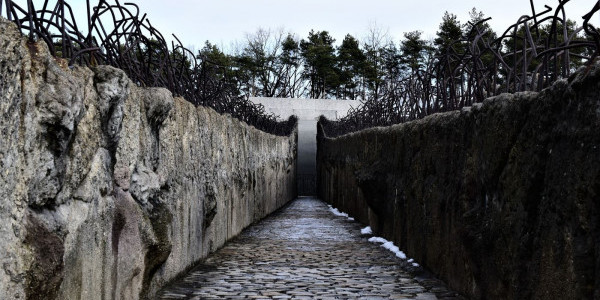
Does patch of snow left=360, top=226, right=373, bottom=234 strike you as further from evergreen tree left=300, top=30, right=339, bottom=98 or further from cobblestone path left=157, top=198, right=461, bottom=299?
evergreen tree left=300, top=30, right=339, bottom=98

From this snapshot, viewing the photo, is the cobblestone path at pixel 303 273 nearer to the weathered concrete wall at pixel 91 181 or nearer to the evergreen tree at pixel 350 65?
the weathered concrete wall at pixel 91 181

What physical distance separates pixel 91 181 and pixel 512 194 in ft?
7.17

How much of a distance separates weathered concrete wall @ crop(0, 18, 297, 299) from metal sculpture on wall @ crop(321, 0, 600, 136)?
2263mm

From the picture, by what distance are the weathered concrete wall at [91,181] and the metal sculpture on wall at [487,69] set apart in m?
2.26

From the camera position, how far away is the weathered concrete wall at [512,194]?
9.05 feet

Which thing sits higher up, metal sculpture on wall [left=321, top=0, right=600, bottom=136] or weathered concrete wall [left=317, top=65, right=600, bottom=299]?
metal sculpture on wall [left=321, top=0, right=600, bottom=136]

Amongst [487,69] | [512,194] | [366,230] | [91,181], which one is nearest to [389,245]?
[366,230]

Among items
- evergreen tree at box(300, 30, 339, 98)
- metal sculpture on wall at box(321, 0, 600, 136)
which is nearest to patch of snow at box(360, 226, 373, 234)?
metal sculpture on wall at box(321, 0, 600, 136)

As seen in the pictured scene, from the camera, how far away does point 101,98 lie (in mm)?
3420

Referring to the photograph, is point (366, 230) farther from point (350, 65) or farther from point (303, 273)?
point (350, 65)

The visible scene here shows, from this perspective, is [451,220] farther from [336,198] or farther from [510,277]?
[336,198]

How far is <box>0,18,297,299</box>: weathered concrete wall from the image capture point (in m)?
2.38

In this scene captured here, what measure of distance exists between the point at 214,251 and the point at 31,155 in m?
4.92

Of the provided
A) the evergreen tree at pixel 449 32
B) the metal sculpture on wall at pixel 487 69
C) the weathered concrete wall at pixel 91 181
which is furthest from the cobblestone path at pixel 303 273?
the evergreen tree at pixel 449 32
